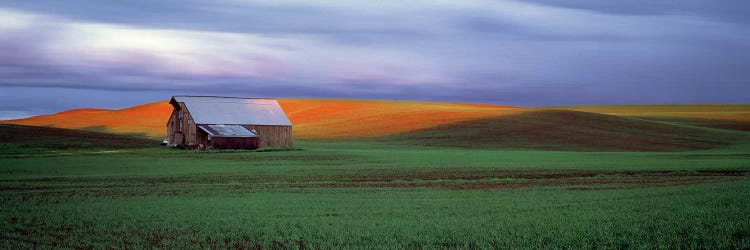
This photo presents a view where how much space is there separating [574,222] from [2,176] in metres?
25.5

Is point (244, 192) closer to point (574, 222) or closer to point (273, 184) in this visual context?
point (273, 184)

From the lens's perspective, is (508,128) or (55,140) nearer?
(55,140)

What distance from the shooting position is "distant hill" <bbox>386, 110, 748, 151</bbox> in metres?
69.4

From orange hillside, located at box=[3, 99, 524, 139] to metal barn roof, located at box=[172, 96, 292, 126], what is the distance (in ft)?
53.5

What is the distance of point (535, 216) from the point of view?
1630 cm

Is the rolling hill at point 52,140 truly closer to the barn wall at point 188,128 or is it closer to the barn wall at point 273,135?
the barn wall at point 188,128

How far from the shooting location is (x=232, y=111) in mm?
67375

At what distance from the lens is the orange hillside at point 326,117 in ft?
292

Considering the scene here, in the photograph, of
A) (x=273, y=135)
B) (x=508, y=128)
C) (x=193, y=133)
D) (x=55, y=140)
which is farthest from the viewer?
(x=508, y=128)

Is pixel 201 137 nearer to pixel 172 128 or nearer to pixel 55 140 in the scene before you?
pixel 172 128

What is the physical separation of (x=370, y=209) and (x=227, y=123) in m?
48.6

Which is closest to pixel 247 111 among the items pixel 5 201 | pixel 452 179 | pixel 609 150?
pixel 609 150

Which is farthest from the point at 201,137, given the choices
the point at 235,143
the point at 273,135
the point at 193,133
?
the point at 273,135

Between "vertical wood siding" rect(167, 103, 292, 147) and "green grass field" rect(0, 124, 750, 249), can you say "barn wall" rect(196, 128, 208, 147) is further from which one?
"green grass field" rect(0, 124, 750, 249)
